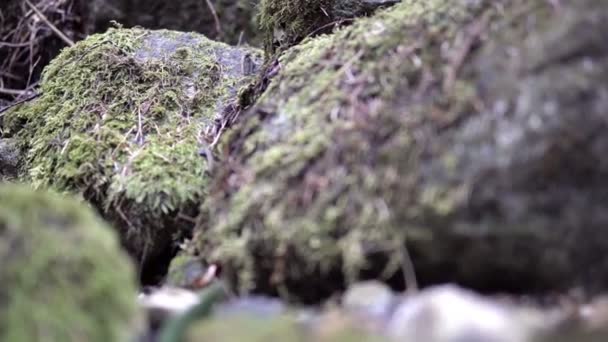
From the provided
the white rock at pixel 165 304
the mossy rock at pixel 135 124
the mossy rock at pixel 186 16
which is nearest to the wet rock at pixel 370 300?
the white rock at pixel 165 304

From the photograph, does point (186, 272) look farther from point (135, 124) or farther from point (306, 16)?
point (306, 16)

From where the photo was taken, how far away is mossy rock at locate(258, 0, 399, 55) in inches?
97.0

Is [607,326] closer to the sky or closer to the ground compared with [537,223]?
closer to the ground

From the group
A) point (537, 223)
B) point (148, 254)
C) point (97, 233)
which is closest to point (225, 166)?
point (148, 254)

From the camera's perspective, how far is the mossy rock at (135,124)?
204 centimetres

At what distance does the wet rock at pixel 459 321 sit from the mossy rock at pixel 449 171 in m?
0.15

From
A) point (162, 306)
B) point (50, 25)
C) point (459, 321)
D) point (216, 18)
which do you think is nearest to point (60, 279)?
point (162, 306)

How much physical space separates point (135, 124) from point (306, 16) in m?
0.78

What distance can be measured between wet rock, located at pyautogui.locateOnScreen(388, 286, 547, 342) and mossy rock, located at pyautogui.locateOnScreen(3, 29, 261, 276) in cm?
100

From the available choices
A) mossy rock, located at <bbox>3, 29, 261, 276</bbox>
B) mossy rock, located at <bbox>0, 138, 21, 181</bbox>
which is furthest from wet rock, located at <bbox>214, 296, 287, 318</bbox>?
mossy rock, located at <bbox>0, 138, 21, 181</bbox>

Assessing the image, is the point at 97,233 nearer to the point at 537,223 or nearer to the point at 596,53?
the point at 537,223

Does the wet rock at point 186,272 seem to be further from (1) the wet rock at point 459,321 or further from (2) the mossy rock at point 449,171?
(1) the wet rock at point 459,321

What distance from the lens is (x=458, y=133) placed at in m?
1.41

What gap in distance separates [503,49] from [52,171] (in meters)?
1.56
